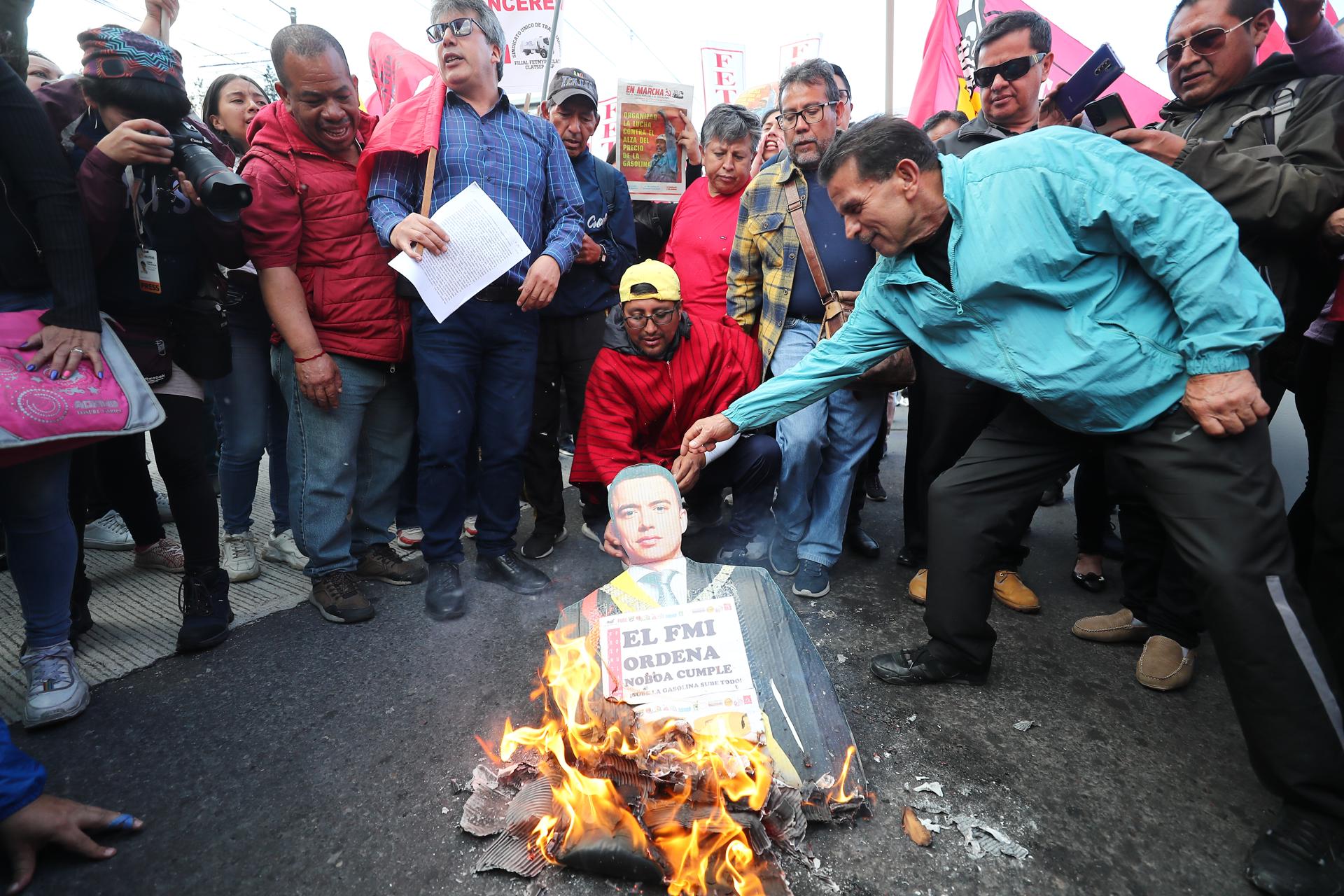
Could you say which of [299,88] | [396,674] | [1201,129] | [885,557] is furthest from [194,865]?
[1201,129]

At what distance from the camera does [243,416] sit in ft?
10.9

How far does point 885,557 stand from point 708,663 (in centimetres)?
222

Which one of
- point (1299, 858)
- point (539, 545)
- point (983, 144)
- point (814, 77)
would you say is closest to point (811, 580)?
point (539, 545)

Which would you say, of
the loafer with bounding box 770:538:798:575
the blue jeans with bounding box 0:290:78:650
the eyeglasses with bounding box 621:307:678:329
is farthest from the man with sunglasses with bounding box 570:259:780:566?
the blue jeans with bounding box 0:290:78:650

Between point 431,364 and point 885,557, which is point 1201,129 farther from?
point 431,364

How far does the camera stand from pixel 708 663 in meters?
2.04

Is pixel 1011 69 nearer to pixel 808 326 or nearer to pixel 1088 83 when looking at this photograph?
pixel 1088 83

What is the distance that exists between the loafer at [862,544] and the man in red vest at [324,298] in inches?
100.0

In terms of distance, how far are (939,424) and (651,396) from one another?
4.57ft

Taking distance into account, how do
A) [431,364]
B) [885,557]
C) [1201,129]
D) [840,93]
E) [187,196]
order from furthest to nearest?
[885,557], [840,93], [431,364], [187,196], [1201,129]

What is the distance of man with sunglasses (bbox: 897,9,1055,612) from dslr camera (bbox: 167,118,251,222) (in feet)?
9.39

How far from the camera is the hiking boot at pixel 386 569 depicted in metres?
3.53

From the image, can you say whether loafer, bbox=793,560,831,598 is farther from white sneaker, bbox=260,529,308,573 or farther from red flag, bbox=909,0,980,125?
red flag, bbox=909,0,980,125

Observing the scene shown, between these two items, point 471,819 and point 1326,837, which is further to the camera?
point 471,819
